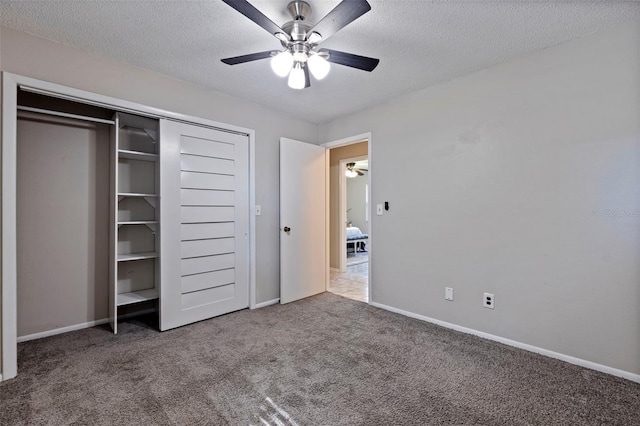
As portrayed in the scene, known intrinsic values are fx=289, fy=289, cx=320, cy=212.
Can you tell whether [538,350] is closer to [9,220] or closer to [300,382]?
[300,382]

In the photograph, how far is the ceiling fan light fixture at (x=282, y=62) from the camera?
1884 mm

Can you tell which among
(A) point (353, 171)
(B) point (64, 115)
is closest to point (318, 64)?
(B) point (64, 115)

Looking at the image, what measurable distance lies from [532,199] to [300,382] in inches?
89.8

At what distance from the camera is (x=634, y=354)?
1940 millimetres

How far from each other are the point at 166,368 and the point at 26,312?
5.22 ft

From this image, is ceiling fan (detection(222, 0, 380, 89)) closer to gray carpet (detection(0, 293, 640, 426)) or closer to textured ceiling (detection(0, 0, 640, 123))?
textured ceiling (detection(0, 0, 640, 123))

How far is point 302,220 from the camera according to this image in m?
3.84

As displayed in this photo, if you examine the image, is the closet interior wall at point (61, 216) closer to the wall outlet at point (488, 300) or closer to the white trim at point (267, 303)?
the white trim at point (267, 303)

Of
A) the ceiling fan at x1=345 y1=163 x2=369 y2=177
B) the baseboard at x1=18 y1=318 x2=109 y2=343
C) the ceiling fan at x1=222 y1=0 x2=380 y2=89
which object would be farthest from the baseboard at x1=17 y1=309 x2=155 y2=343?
the ceiling fan at x1=345 y1=163 x2=369 y2=177

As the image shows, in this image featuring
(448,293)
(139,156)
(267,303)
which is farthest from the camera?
(267,303)

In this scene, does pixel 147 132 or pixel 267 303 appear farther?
pixel 267 303

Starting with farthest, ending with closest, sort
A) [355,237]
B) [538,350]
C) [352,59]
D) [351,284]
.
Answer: [355,237] → [351,284] → [538,350] → [352,59]

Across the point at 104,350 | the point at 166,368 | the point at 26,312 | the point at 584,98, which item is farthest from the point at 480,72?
the point at 26,312

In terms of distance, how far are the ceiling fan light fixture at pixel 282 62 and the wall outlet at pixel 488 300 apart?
2519 mm
